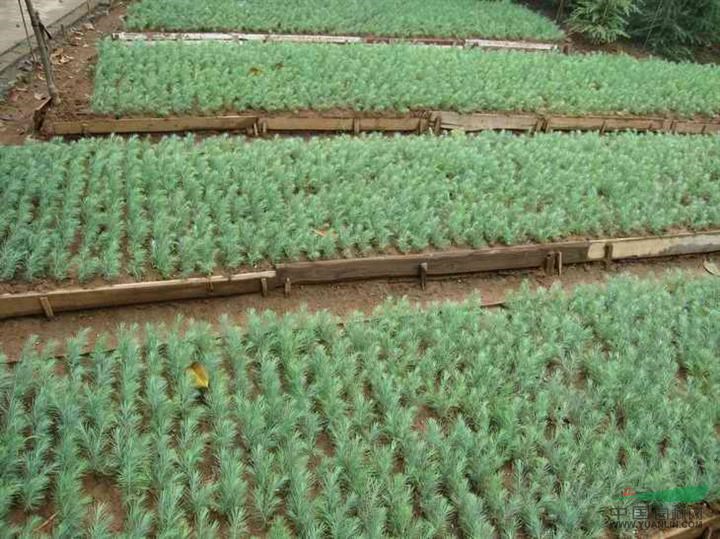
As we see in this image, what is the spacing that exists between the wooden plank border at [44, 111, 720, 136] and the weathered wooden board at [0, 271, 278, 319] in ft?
12.8

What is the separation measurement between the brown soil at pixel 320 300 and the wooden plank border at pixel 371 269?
3.5 inches

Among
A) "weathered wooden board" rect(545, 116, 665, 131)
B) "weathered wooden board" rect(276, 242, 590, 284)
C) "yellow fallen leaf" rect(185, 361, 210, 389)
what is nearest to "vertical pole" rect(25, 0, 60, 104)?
"weathered wooden board" rect(276, 242, 590, 284)

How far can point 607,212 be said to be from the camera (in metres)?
7.51

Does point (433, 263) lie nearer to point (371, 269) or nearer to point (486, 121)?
point (371, 269)

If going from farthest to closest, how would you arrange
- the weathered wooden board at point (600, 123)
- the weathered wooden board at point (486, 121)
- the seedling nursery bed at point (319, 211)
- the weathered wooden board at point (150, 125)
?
the weathered wooden board at point (600, 123) → the weathered wooden board at point (486, 121) → the weathered wooden board at point (150, 125) → the seedling nursery bed at point (319, 211)

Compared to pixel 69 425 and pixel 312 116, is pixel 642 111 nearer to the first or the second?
pixel 312 116

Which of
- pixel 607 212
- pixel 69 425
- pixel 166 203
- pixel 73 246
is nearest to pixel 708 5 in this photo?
pixel 607 212

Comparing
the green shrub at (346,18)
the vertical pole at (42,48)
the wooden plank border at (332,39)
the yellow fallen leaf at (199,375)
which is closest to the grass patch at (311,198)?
the yellow fallen leaf at (199,375)

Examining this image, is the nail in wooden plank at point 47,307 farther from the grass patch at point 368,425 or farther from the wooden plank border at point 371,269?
the grass patch at point 368,425

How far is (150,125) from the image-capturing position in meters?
8.65

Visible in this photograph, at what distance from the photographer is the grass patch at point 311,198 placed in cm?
592

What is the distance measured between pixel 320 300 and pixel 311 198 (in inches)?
56.7

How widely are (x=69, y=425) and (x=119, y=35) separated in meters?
9.68

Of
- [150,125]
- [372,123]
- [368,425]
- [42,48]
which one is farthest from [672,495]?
[42,48]
